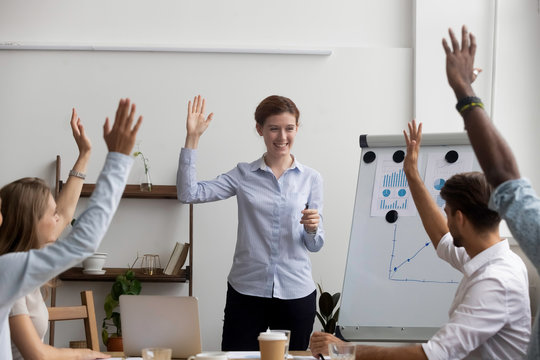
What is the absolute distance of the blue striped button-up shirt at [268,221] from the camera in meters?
3.02

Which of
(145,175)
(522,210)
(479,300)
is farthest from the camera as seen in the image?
(145,175)

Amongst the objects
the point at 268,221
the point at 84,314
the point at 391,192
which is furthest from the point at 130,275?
the point at 391,192

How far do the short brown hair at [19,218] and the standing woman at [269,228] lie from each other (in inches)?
43.5

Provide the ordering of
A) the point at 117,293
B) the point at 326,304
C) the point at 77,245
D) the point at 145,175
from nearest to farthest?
the point at 77,245, the point at 326,304, the point at 117,293, the point at 145,175

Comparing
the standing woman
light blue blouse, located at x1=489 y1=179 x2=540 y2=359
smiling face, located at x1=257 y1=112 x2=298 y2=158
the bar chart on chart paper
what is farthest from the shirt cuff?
light blue blouse, located at x1=489 y1=179 x2=540 y2=359

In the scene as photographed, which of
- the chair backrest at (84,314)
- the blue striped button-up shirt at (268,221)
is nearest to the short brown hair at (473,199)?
the blue striped button-up shirt at (268,221)

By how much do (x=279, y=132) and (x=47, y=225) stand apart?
4.61 ft

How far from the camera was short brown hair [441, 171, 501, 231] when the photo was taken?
6.35ft

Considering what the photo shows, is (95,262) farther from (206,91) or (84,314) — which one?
(84,314)

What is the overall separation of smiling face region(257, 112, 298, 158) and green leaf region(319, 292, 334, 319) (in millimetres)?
1184

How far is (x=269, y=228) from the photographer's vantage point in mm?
3094

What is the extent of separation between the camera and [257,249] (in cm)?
308

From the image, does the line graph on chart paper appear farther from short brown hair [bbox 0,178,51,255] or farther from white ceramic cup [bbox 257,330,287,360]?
short brown hair [bbox 0,178,51,255]

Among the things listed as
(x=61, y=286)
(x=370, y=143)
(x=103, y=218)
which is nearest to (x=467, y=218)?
(x=103, y=218)
